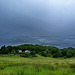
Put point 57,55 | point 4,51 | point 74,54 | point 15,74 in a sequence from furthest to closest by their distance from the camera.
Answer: point 74,54, point 57,55, point 4,51, point 15,74

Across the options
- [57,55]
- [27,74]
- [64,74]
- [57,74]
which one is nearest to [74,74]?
[64,74]

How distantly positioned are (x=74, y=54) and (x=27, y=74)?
101993mm

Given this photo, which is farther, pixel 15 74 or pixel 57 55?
pixel 57 55

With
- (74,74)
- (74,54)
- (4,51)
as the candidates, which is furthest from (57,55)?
(74,74)

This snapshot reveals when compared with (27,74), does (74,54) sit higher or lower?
lower

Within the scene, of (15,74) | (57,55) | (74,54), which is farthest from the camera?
(74,54)

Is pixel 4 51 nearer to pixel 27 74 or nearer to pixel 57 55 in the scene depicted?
pixel 57 55

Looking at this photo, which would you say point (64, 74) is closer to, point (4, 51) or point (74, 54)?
point (4, 51)

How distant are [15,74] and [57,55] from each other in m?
85.0

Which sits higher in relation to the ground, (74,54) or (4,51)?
(4,51)

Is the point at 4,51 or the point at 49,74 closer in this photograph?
the point at 49,74

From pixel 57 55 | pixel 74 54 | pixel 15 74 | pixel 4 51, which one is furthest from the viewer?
pixel 74 54

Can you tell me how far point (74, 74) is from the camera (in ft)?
19.0

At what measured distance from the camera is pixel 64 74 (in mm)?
5617
